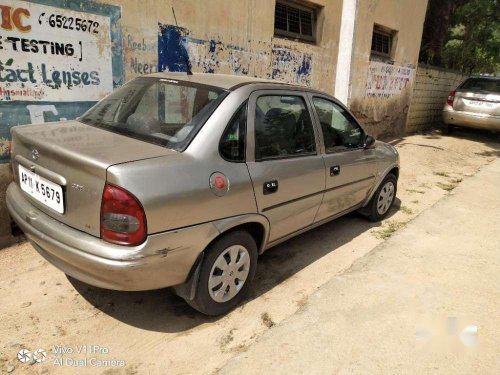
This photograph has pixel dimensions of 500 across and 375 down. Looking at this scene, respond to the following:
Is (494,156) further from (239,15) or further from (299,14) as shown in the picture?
(239,15)

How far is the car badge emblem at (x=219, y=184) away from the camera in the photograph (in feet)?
8.25

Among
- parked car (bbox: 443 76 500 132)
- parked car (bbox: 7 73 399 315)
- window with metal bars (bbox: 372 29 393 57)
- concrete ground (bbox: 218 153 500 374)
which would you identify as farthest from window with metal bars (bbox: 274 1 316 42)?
parked car (bbox: 443 76 500 132)

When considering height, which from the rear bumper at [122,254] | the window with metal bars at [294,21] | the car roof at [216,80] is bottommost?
the rear bumper at [122,254]

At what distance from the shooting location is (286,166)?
310 cm

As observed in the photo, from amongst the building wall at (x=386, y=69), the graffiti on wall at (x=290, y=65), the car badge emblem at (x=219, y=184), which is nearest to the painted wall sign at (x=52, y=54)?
the car badge emblem at (x=219, y=184)

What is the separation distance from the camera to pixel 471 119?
10633 mm

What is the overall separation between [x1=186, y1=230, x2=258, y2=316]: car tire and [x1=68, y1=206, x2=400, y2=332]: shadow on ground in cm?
16

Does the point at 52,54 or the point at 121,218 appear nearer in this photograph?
the point at 121,218

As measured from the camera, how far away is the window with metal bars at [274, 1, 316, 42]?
6.72 meters

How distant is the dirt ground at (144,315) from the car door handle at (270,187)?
0.85 metres

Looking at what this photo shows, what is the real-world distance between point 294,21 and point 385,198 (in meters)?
3.82

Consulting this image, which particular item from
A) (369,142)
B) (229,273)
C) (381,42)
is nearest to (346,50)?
(381,42)

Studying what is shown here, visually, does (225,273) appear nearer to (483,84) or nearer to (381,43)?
(381,43)

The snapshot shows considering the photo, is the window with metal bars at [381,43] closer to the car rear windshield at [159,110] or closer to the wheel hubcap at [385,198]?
the wheel hubcap at [385,198]
